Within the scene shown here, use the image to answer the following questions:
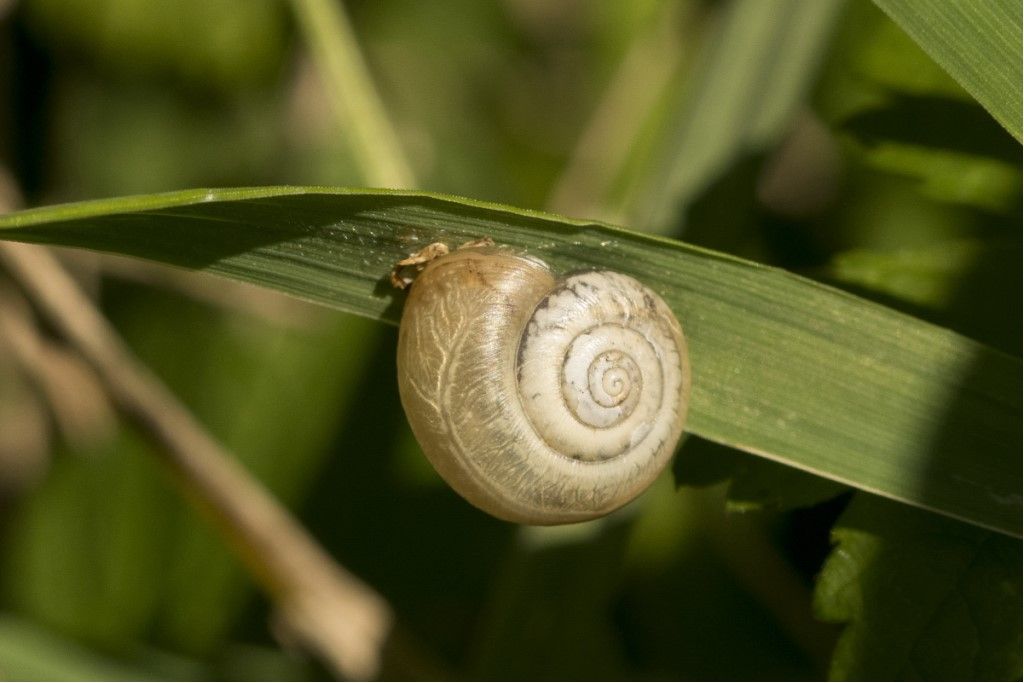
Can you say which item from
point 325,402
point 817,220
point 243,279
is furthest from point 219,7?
point 817,220

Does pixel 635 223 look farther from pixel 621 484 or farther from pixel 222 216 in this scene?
pixel 222 216

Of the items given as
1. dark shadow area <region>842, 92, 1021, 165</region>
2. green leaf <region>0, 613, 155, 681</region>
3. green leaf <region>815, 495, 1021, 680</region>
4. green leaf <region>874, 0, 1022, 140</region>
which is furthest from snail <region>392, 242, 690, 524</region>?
green leaf <region>0, 613, 155, 681</region>

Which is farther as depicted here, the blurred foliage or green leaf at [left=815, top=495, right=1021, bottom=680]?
the blurred foliage

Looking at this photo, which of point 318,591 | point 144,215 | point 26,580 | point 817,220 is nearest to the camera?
point 144,215

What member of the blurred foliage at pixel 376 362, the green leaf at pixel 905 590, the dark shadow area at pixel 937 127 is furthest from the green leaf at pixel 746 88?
the green leaf at pixel 905 590

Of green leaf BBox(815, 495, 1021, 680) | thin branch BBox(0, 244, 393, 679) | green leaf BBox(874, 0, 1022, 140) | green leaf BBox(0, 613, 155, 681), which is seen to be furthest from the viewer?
thin branch BBox(0, 244, 393, 679)

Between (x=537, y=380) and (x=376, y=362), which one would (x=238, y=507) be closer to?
(x=376, y=362)

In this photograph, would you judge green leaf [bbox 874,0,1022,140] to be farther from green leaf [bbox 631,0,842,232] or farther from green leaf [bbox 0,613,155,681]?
green leaf [bbox 0,613,155,681]
